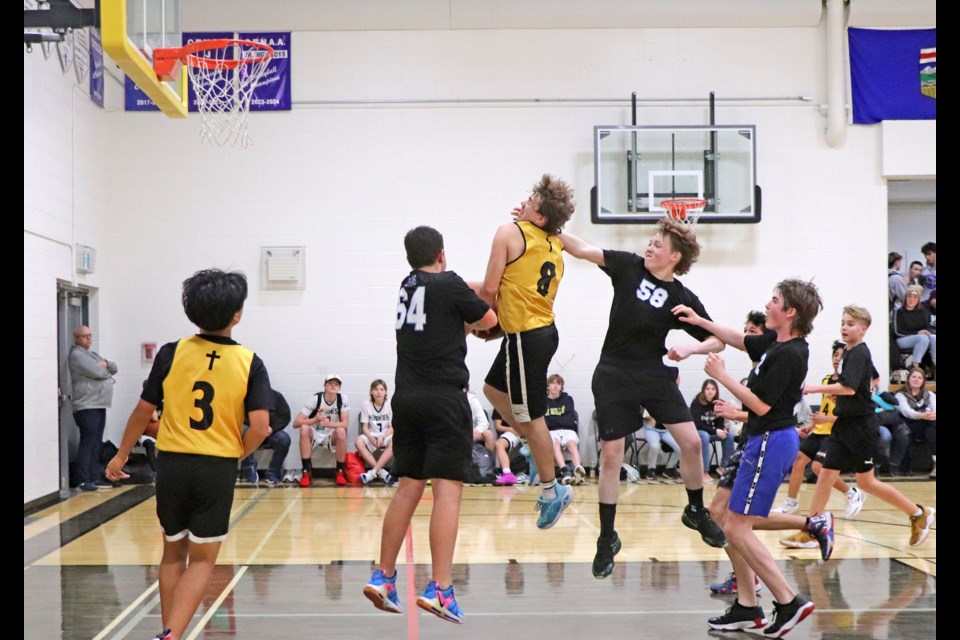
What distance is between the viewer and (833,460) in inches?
304

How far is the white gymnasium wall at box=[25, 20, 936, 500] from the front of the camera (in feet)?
44.1

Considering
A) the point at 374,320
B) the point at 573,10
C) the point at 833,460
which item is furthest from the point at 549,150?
the point at 833,460

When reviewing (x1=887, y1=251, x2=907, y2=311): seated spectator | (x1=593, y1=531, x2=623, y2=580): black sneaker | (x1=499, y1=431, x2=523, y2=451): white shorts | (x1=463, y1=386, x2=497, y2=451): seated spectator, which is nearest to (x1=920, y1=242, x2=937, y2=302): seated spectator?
(x1=887, y1=251, x2=907, y2=311): seated spectator

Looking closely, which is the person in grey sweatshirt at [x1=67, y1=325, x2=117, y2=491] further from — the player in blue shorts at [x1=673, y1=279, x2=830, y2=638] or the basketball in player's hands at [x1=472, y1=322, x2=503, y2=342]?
the player in blue shorts at [x1=673, y1=279, x2=830, y2=638]

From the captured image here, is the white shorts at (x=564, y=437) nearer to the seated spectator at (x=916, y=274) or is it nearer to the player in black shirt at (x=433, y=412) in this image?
the seated spectator at (x=916, y=274)

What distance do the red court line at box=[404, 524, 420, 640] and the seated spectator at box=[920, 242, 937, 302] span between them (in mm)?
9524

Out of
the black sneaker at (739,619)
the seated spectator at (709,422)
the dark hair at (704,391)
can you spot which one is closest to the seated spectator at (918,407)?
the seated spectator at (709,422)

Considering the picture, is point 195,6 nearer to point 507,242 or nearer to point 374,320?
point 374,320

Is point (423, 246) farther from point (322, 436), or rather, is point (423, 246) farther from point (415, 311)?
point (322, 436)

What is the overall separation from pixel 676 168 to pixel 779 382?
8096 millimetres

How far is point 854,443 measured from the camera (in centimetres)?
758

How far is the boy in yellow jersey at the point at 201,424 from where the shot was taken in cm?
441

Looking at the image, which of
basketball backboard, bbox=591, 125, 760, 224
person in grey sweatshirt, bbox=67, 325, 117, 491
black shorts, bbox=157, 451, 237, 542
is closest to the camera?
black shorts, bbox=157, 451, 237, 542

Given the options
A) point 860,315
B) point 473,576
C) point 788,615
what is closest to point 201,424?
point 473,576
